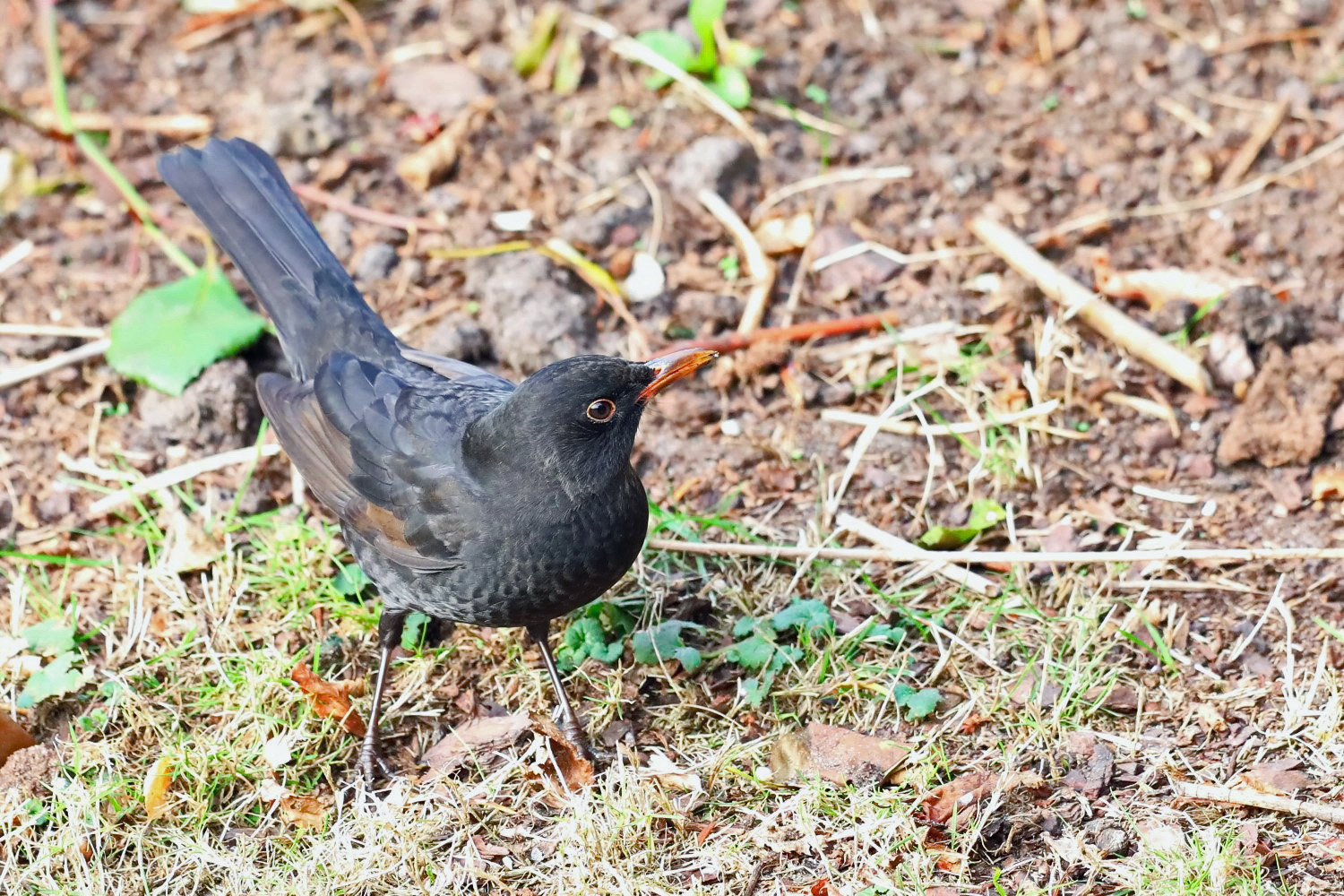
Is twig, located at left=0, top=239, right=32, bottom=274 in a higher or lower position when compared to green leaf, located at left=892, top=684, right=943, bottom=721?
higher

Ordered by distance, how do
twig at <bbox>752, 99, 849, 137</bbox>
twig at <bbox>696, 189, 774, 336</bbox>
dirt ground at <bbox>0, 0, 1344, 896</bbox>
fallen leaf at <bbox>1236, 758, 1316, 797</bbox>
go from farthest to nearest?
twig at <bbox>752, 99, 849, 137</bbox>
twig at <bbox>696, 189, 774, 336</bbox>
dirt ground at <bbox>0, 0, 1344, 896</bbox>
fallen leaf at <bbox>1236, 758, 1316, 797</bbox>

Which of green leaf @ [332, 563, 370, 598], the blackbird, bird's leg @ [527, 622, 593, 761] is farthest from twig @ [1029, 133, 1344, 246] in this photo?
green leaf @ [332, 563, 370, 598]

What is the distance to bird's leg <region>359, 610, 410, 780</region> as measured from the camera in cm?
428

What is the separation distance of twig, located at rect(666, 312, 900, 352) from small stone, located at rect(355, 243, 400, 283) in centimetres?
131

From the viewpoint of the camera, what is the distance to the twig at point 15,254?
19.7ft

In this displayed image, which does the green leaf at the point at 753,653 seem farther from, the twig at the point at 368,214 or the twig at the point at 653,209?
the twig at the point at 368,214

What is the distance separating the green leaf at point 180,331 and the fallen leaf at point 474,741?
188cm

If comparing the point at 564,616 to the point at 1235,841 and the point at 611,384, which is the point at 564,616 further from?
the point at 1235,841

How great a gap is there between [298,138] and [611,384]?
3050 mm

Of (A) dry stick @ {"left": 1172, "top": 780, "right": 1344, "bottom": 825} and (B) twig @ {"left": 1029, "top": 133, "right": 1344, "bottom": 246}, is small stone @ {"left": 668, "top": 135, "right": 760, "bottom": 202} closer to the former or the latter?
(B) twig @ {"left": 1029, "top": 133, "right": 1344, "bottom": 246}

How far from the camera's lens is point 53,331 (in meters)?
5.68

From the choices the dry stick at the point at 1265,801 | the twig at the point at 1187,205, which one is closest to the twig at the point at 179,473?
the twig at the point at 1187,205

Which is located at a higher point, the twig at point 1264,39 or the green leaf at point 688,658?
the twig at point 1264,39

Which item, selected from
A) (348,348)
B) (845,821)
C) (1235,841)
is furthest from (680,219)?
(1235,841)
